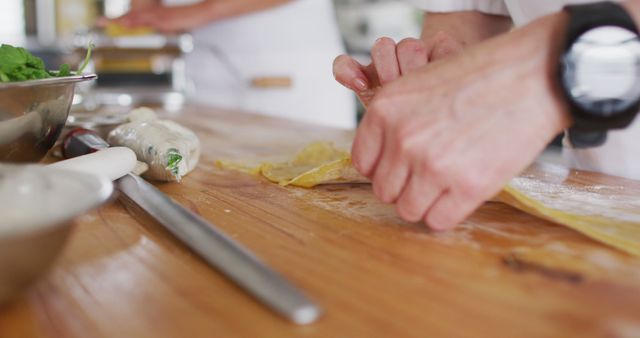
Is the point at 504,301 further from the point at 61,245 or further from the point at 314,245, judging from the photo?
the point at 61,245

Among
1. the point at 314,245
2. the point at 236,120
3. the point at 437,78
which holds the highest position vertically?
the point at 437,78

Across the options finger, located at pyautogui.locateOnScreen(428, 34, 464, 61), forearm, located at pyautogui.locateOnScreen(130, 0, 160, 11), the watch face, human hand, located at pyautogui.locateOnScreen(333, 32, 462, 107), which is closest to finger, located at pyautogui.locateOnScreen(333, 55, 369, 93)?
human hand, located at pyautogui.locateOnScreen(333, 32, 462, 107)

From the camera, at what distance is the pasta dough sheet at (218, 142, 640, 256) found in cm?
57

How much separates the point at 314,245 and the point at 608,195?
403mm

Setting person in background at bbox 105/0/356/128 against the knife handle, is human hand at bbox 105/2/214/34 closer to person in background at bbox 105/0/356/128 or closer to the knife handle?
person in background at bbox 105/0/356/128

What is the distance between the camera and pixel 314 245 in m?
0.54

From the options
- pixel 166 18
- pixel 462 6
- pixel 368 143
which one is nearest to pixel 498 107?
pixel 368 143

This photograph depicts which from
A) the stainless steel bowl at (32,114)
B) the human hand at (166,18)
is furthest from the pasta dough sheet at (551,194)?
the human hand at (166,18)


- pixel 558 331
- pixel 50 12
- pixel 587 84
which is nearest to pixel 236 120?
pixel 587 84

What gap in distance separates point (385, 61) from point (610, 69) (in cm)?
30

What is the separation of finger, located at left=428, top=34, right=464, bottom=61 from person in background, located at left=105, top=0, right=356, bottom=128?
4.58 feet

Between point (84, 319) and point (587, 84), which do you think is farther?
point (587, 84)

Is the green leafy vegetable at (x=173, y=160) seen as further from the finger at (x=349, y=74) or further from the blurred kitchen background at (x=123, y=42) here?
the blurred kitchen background at (x=123, y=42)

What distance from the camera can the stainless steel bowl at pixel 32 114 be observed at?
65cm
